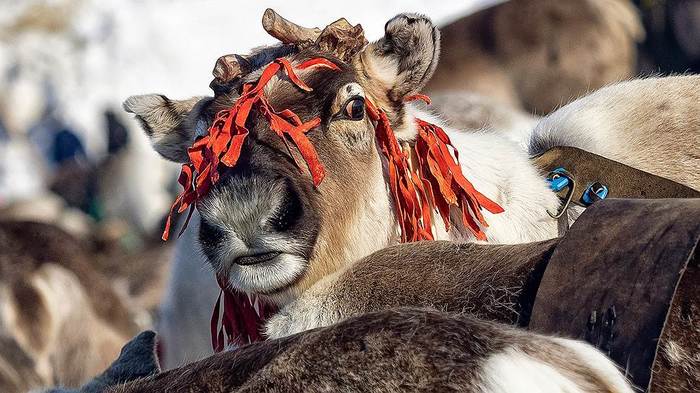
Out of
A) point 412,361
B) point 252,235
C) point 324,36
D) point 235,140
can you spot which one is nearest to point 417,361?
point 412,361

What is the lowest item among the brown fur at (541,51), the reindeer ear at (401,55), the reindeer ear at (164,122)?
the reindeer ear at (164,122)

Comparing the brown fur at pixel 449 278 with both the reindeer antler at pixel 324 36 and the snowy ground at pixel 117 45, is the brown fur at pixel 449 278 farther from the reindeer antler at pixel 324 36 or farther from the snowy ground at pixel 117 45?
the snowy ground at pixel 117 45

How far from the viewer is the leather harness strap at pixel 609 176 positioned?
3369 mm

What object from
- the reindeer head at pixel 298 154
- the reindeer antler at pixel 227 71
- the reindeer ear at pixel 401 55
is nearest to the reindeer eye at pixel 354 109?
the reindeer head at pixel 298 154

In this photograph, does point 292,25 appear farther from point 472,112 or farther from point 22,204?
point 22,204

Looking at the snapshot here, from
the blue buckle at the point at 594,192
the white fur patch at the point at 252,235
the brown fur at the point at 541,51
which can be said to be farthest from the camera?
the brown fur at the point at 541,51

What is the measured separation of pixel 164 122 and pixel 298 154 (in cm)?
73

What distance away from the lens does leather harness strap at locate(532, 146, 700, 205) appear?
3369mm

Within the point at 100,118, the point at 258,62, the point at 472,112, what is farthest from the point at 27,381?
the point at 100,118

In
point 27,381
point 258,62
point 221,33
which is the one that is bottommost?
point 27,381

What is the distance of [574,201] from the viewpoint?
3.57 metres

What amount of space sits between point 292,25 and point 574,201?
1.02m

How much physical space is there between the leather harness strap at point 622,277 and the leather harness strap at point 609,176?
1.07 meters

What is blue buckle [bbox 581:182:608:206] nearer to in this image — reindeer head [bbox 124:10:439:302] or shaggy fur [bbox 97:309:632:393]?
reindeer head [bbox 124:10:439:302]
